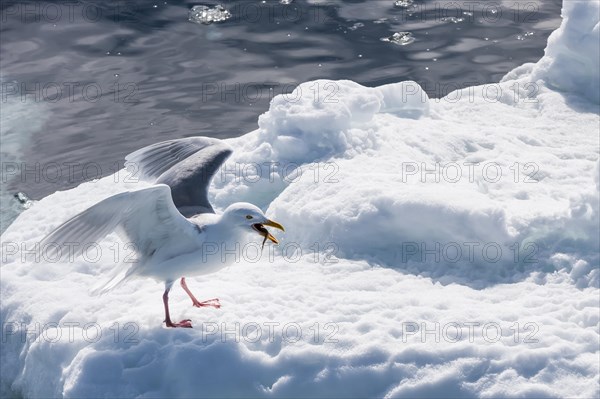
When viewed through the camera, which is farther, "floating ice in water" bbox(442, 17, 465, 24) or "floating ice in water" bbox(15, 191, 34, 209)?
"floating ice in water" bbox(442, 17, 465, 24)

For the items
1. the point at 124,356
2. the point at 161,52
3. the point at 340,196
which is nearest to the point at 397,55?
the point at 161,52

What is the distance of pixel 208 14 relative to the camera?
14.2m

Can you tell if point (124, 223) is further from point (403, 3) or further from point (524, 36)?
point (403, 3)

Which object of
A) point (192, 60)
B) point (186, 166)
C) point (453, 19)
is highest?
point (186, 166)

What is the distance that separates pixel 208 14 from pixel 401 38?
9.85ft

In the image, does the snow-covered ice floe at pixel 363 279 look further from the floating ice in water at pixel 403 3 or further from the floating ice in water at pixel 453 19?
the floating ice in water at pixel 403 3

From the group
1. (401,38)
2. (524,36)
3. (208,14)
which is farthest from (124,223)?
(524,36)

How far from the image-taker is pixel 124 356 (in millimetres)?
6043

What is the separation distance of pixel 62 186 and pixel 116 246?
3006 mm

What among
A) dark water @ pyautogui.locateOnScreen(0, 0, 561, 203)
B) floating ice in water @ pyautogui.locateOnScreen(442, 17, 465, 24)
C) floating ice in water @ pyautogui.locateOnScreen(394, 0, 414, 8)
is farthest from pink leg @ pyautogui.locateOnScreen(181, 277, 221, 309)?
floating ice in water @ pyautogui.locateOnScreen(394, 0, 414, 8)

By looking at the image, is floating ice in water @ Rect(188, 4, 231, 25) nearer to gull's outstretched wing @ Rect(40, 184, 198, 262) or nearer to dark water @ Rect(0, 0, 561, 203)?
dark water @ Rect(0, 0, 561, 203)

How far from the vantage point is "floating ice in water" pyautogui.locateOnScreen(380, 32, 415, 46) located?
1330 cm

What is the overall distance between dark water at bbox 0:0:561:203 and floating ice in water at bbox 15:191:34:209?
0.40 metres

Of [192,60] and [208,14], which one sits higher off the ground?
[208,14]
